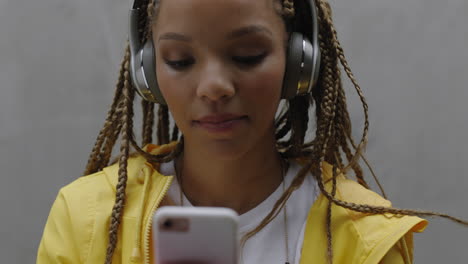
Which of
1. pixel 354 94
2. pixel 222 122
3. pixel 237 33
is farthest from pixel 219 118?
pixel 354 94

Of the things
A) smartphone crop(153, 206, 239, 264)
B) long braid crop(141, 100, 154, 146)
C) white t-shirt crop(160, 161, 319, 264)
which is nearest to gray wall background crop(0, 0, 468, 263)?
long braid crop(141, 100, 154, 146)

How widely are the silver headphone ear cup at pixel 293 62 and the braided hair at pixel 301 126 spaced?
0.04 meters

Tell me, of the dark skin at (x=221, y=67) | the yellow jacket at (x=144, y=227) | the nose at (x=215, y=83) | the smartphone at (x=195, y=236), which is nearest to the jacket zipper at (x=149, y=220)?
the yellow jacket at (x=144, y=227)

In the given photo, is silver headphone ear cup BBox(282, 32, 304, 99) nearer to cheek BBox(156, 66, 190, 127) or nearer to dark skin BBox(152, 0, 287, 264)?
dark skin BBox(152, 0, 287, 264)

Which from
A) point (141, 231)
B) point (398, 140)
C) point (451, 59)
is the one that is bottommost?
point (141, 231)

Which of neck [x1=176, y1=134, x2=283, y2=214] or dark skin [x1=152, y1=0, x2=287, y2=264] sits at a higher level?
dark skin [x1=152, y1=0, x2=287, y2=264]

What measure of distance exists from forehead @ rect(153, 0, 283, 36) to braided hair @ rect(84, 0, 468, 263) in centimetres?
5

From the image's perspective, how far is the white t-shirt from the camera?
0.92 m


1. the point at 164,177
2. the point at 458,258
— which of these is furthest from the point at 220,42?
the point at 458,258

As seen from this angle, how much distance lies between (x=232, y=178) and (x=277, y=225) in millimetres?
113

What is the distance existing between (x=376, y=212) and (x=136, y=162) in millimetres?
431

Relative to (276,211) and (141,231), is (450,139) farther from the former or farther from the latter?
(141,231)

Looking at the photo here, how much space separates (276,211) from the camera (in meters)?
0.96

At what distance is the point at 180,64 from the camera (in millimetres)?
841
